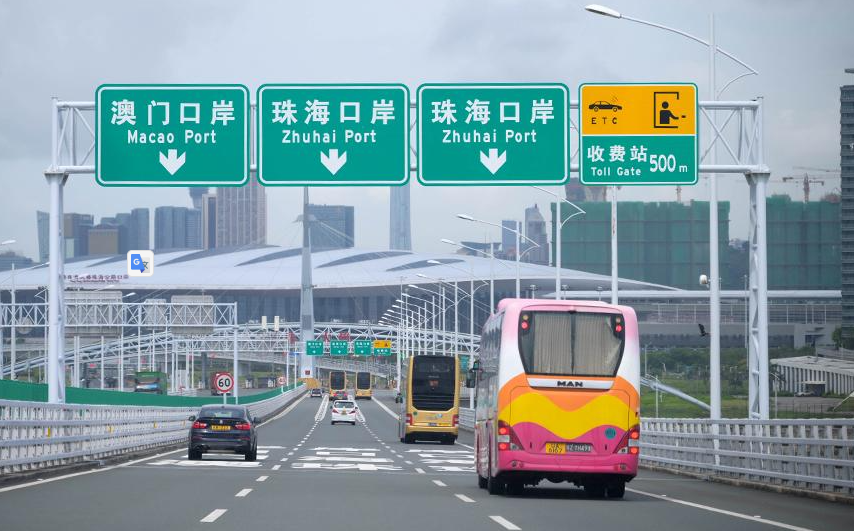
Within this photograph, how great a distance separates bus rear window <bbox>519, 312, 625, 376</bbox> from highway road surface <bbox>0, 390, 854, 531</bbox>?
200 cm

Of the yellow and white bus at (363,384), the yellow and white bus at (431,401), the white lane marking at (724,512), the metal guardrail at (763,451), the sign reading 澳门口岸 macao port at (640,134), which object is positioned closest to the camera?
the white lane marking at (724,512)

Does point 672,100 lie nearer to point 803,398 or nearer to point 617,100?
point 617,100

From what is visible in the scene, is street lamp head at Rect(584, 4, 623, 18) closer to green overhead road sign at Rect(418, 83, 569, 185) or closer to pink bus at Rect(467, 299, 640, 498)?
green overhead road sign at Rect(418, 83, 569, 185)

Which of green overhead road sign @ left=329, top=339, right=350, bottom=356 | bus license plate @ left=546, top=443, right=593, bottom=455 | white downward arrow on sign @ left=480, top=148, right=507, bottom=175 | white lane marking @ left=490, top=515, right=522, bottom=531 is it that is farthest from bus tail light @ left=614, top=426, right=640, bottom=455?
green overhead road sign @ left=329, top=339, right=350, bottom=356

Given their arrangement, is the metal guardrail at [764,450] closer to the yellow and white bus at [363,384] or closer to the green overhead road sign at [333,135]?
the green overhead road sign at [333,135]

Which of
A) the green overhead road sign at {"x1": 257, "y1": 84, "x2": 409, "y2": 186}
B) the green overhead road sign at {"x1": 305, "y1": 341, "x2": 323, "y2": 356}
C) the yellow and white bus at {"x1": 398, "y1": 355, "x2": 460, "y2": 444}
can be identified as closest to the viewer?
the green overhead road sign at {"x1": 257, "y1": 84, "x2": 409, "y2": 186}

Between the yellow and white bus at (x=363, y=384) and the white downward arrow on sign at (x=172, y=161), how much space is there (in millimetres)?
106846

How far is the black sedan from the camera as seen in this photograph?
110 ft

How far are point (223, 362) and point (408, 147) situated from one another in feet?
553

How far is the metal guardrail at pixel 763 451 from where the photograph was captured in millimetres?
20016

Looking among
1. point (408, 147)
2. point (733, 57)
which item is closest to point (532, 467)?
point (408, 147)


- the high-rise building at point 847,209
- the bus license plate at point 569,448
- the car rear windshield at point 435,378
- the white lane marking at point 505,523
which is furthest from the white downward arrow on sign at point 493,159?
the high-rise building at point 847,209

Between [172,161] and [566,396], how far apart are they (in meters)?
11.2

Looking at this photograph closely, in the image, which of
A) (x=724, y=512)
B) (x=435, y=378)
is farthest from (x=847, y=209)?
(x=724, y=512)
